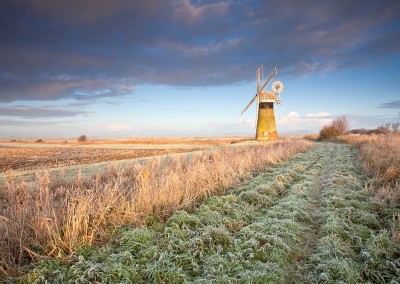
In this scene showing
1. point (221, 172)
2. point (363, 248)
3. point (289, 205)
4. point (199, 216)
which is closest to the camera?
point (363, 248)

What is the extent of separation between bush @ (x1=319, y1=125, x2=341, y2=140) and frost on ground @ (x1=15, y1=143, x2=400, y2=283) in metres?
53.5

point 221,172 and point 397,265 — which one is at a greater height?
point 221,172

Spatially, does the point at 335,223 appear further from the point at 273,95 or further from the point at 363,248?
the point at 273,95

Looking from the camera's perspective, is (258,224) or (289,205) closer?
(258,224)

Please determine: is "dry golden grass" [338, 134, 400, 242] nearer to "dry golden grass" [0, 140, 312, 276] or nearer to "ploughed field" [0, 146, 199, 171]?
"dry golden grass" [0, 140, 312, 276]

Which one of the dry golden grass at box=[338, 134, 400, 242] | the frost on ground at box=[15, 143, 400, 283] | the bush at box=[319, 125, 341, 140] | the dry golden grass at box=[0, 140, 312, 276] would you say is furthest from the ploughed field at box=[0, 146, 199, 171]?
the bush at box=[319, 125, 341, 140]

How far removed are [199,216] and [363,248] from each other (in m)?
3.90

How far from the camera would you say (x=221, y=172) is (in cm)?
1113

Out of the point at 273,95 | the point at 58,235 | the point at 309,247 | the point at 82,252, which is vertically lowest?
the point at 309,247

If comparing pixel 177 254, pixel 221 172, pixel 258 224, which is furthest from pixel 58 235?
pixel 221 172

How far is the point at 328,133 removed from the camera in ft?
185

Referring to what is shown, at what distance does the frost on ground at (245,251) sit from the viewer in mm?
4309

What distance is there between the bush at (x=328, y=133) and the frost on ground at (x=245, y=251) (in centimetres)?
5351

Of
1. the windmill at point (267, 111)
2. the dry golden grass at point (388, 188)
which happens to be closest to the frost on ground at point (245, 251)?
the dry golden grass at point (388, 188)
